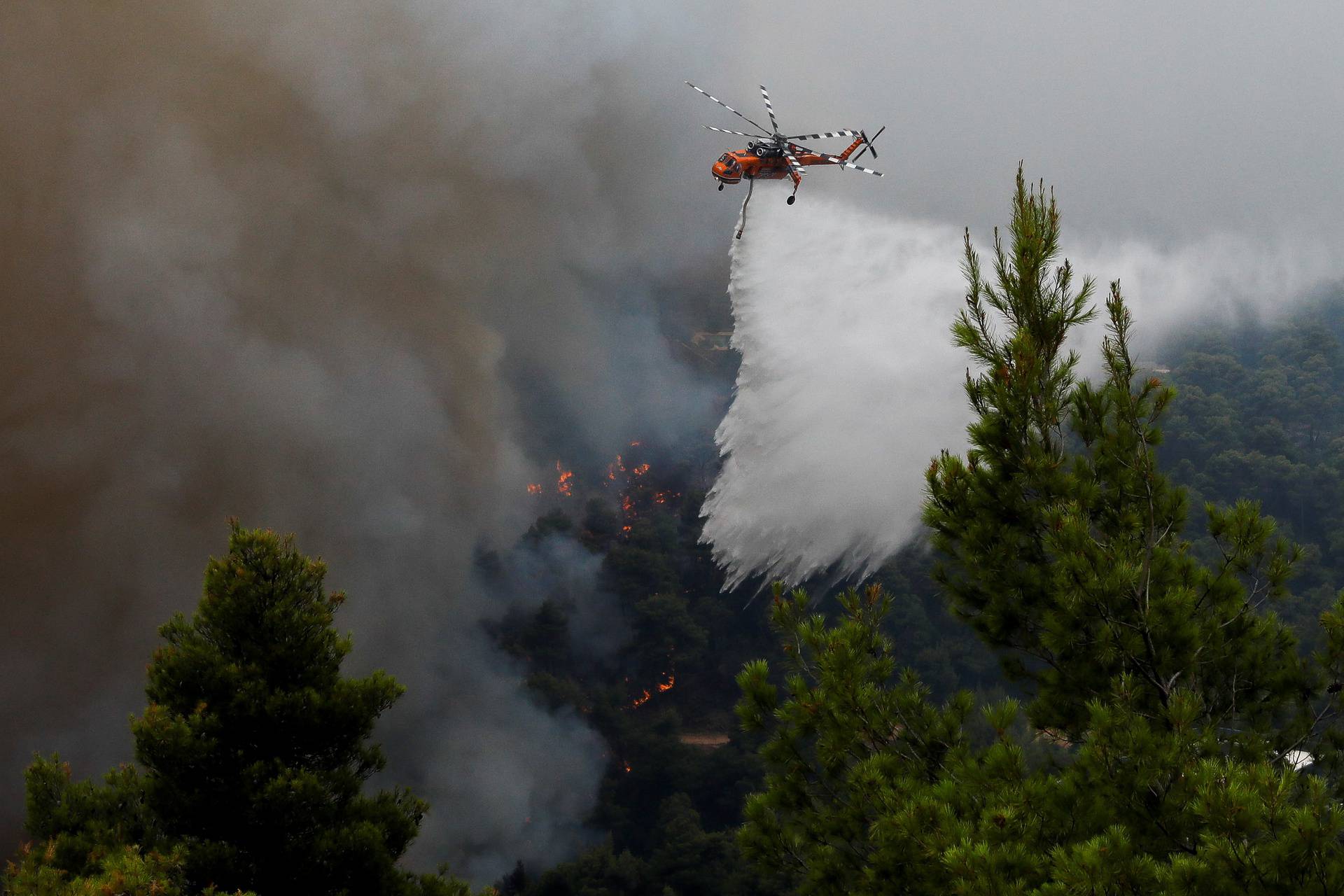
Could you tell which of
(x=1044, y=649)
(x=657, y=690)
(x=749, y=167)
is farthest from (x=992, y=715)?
(x=657, y=690)

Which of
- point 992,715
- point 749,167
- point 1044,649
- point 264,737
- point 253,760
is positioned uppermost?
point 749,167

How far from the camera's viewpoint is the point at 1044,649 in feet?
23.5

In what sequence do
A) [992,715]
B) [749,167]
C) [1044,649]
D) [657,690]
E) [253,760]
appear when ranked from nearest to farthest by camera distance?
1. [992,715]
2. [1044,649]
3. [253,760]
4. [749,167]
5. [657,690]

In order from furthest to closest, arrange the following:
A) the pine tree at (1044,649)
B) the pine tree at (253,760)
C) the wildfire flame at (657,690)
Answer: the wildfire flame at (657,690) → the pine tree at (253,760) → the pine tree at (1044,649)

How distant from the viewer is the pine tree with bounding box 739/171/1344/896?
574 cm

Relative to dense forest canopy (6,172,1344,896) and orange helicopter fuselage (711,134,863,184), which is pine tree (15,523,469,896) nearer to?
dense forest canopy (6,172,1344,896)

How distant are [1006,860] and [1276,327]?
95.7m

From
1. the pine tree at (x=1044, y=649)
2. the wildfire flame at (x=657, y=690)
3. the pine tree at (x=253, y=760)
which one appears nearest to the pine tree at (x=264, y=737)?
the pine tree at (x=253, y=760)

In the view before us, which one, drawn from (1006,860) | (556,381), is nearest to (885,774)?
(1006,860)

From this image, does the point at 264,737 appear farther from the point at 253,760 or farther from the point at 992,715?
the point at 992,715

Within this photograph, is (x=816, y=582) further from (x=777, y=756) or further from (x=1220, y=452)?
(x=777, y=756)

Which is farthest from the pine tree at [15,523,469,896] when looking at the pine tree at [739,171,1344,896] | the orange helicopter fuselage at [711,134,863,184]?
the orange helicopter fuselage at [711,134,863,184]

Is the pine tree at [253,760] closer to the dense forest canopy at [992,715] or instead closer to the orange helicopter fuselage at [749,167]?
the dense forest canopy at [992,715]

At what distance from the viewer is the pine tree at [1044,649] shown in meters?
5.74
